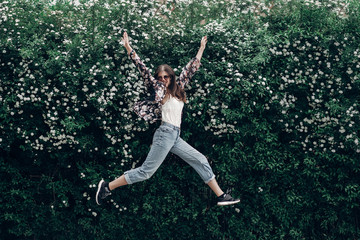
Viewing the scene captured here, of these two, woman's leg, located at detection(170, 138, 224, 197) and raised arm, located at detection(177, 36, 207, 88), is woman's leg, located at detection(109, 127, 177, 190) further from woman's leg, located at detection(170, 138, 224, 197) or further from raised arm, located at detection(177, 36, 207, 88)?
raised arm, located at detection(177, 36, 207, 88)

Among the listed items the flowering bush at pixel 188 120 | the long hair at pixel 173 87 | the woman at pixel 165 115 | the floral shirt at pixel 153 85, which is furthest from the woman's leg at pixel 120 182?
the long hair at pixel 173 87

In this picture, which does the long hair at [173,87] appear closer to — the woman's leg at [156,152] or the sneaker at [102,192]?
the woman's leg at [156,152]

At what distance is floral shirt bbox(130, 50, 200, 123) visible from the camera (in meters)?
4.59

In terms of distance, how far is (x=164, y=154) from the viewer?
4.66 m

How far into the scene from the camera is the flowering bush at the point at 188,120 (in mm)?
5188

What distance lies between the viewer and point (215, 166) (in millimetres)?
5441

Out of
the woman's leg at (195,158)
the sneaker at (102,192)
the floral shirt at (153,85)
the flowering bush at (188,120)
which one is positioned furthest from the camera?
the flowering bush at (188,120)

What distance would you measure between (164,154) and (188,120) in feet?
2.36

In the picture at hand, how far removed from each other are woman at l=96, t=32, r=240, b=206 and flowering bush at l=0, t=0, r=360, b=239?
0.45m

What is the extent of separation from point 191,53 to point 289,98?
4.38ft

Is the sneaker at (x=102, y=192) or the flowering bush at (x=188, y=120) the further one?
the flowering bush at (x=188, y=120)

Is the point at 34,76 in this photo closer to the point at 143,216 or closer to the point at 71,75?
the point at 71,75

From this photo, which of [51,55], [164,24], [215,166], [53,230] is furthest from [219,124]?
[53,230]

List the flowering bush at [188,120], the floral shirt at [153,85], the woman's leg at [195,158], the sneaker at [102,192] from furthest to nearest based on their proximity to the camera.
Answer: the flowering bush at [188,120]
the sneaker at [102,192]
the woman's leg at [195,158]
the floral shirt at [153,85]
